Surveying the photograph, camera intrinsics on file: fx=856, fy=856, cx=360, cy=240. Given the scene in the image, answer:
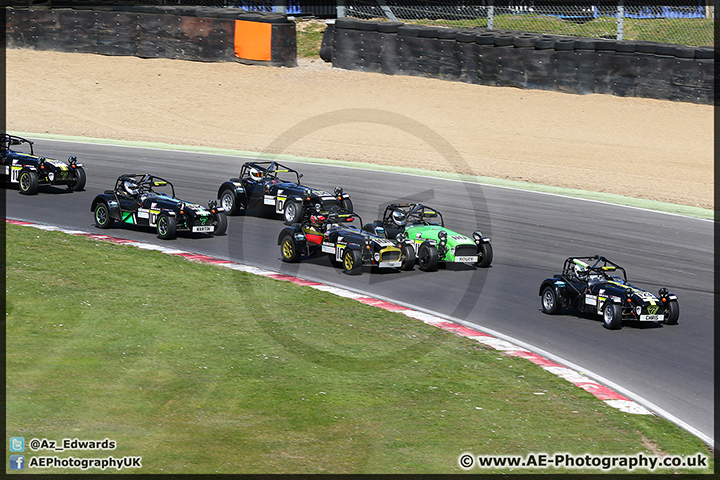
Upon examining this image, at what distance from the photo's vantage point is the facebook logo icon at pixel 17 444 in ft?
24.1

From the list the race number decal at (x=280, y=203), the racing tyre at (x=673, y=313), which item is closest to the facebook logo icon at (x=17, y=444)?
the racing tyre at (x=673, y=313)

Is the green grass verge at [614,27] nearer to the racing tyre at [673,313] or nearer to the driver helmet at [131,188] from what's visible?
the driver helmet at [131,188]

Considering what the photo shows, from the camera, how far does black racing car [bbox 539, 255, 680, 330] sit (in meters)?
12.1

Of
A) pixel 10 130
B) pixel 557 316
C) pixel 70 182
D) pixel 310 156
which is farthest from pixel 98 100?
pixel 557 316

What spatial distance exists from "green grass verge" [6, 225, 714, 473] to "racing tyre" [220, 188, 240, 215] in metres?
5.70

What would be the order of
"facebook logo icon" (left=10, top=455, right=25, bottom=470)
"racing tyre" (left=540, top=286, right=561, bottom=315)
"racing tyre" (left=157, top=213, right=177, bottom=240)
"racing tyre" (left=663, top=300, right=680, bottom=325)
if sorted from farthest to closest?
"racing tyre" (left=157, top=213, right=177, bottom=240), "racing tyre" (left=540, top=286, right=561, bottom=315), "racing tyre" (left=663, top=300, right=680, bottom=325), "facebook logo icon" (left=10, top=455, right=25, bottom=470)

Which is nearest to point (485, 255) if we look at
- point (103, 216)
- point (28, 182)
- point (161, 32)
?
point (103, 216)

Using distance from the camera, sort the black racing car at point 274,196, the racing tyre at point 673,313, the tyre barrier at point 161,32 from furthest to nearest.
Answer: the tyre barrier at point 161,32 → the black racing car at point 274,196 → the racing tyre at point 673,313

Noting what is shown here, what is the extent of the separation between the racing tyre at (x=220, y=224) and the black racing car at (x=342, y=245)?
5.96 ft

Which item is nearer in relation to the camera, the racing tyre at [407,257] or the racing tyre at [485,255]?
the racing tyre at [407,257]

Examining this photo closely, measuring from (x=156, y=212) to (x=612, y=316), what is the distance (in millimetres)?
8842

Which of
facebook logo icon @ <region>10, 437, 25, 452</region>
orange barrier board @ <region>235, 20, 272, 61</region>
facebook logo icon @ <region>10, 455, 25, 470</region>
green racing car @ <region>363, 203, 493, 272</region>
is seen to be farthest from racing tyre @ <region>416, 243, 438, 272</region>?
orange barrier board @ <region>235, 20, 272, 61</region>

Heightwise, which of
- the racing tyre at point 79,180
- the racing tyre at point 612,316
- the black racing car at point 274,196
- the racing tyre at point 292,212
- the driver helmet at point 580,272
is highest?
the racing tyre at point 79,180

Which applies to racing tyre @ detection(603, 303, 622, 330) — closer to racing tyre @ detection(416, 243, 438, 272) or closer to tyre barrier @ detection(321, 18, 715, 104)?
racing tyre @ detection(416, 243, 438, 272)
